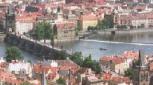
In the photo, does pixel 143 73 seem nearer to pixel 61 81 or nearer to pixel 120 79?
pixel 120 79

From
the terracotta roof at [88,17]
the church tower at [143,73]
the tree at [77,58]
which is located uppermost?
the church tower at [143,73]

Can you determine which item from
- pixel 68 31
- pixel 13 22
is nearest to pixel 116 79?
pixel 68 31

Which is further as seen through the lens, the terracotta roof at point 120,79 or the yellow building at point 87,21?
the yellow building at point 87,21

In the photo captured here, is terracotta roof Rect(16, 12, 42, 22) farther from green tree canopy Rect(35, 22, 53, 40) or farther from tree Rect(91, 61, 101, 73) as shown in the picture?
tree Rect(91, 61, 101, 73)

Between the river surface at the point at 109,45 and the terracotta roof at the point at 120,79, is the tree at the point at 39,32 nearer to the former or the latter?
the river surface at the point at 109,45

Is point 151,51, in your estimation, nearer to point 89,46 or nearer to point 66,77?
point 89,46

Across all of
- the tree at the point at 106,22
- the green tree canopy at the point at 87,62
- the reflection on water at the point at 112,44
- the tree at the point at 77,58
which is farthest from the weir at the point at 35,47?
the tree at the point at 106,22
